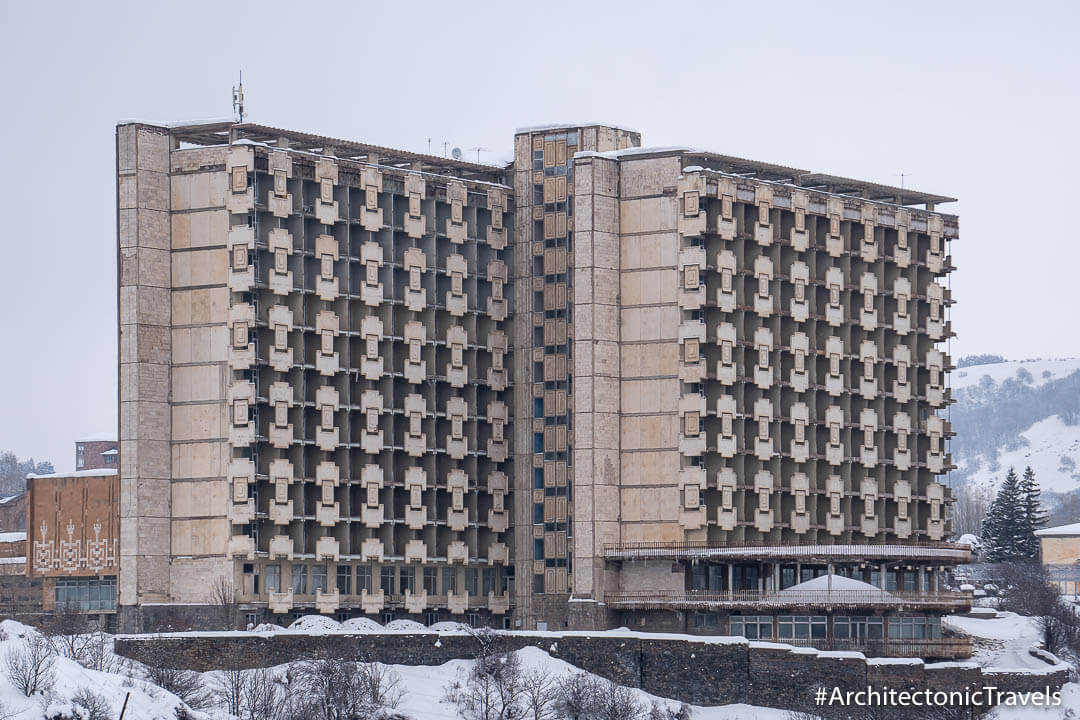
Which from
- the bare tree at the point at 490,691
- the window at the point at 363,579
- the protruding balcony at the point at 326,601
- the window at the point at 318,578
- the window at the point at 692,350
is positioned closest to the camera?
the bare tree at the point at 490,691

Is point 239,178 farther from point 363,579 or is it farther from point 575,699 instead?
point 575,699

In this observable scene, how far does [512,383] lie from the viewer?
17112 centimetres

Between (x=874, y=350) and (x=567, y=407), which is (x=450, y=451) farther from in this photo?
(x=874, y=350)

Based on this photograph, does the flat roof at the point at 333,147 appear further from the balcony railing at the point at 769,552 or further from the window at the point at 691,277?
the balcony railing at the point at 769,552

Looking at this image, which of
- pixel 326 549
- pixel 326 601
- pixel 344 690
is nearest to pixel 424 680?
pixel 344 690

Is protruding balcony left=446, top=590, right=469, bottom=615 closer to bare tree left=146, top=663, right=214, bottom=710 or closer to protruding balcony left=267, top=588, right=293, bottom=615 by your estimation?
protruding balcony left=267, top=588, right=293, bottom=615

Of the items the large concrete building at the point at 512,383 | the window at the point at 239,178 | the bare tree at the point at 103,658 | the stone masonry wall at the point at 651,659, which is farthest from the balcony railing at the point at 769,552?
the bare tree at the point at 103,658

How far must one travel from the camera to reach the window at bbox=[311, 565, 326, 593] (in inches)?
6235

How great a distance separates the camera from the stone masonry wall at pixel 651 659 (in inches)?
5546

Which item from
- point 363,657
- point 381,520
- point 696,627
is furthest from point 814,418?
point 363,657

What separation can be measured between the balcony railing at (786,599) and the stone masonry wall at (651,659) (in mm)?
8786

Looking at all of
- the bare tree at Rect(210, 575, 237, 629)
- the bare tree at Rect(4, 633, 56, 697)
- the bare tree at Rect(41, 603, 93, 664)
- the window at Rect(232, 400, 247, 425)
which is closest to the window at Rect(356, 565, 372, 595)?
the bare tree at Rect(210, 575, 237, 629)

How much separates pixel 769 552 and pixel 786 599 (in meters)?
5.61

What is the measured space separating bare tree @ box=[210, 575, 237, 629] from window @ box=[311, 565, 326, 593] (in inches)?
260
